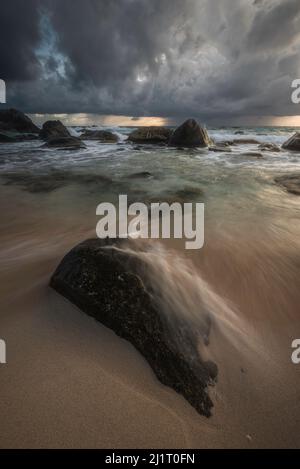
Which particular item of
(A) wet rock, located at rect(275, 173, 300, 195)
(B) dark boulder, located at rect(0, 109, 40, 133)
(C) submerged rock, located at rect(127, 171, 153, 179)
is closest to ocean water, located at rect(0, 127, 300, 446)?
(A) wet rock, located at rect(275, 173, 300, 195)

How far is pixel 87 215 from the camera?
4969 millimetres

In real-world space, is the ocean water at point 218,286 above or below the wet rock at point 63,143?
below

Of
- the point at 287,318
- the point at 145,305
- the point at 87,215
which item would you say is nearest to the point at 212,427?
the point at 145,305

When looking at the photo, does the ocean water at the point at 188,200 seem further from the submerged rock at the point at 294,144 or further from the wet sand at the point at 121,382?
the submerged rock at the point at 294,144

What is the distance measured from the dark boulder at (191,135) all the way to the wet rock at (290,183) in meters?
11.7

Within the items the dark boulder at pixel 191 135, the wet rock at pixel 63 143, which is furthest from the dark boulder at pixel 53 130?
the dark boulder at pixel 191 135

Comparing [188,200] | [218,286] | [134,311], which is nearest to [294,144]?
[188,200]

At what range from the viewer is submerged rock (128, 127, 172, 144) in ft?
70.8

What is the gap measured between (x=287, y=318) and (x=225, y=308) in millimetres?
644

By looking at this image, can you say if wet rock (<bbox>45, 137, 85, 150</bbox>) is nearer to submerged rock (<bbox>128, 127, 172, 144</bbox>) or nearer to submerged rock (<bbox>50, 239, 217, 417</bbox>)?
submerged rock (<bbox>128, 127, 172, 144</bbox>)

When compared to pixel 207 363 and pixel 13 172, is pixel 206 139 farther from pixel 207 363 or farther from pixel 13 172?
pixel 207 363

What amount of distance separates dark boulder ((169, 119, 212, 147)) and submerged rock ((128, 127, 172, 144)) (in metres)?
2.70

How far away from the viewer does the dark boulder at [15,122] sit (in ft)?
120

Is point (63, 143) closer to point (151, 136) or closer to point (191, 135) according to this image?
point (151, 136)
